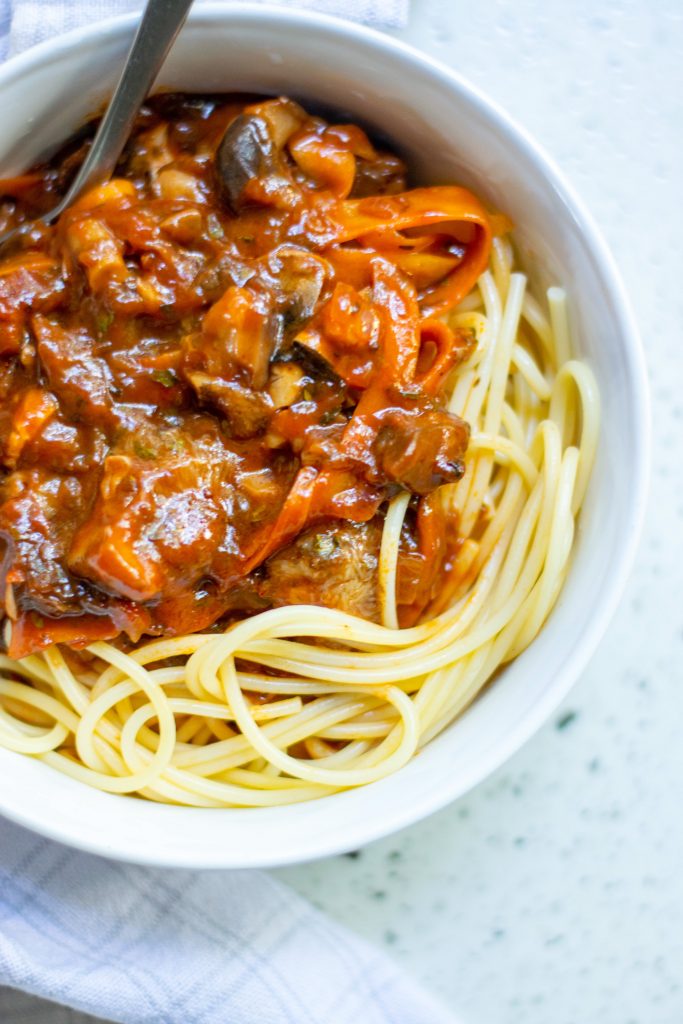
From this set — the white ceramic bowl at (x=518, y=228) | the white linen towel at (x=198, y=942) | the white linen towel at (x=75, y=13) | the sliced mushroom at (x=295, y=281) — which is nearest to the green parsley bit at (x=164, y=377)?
the sliced mushroom at (x=295, y=281)

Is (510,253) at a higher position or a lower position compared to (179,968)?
higher

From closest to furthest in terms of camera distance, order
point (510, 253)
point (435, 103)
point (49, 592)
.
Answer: point (49, 592) < point (435, 103) < point (510, 253)

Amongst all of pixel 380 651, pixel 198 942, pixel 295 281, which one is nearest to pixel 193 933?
pixel 198 942

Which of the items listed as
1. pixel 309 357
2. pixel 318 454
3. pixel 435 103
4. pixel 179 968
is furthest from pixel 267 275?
pixel 179 968

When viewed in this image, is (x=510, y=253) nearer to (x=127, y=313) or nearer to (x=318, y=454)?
(x=318, y=454)

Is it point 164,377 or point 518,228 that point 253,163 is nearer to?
point 164,377

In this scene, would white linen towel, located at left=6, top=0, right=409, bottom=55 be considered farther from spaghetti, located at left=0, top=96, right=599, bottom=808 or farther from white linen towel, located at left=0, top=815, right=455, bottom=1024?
white linen towel, located at left=0, top=815, right=455, bottom=1024
